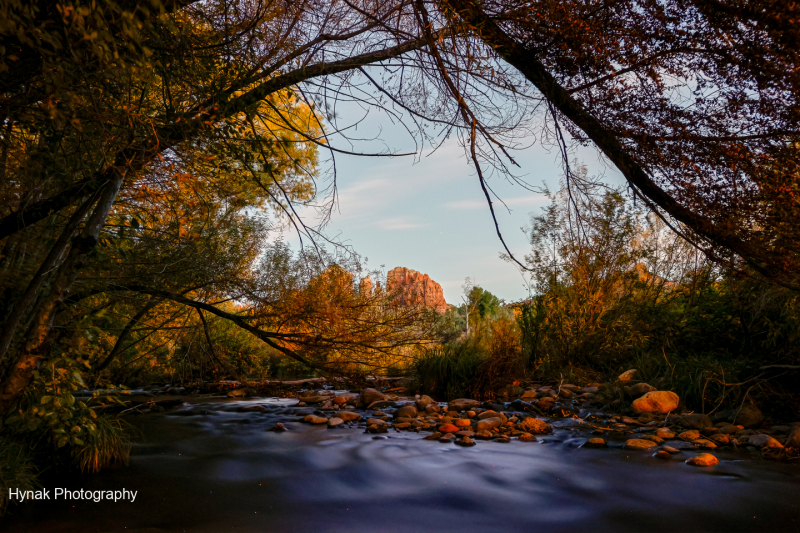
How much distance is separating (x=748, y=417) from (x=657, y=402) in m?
0.92

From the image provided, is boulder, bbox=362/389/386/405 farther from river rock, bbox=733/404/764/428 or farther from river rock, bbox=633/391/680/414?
river rock, bbox=733/404/764/428

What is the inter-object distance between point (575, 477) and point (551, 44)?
3479mm

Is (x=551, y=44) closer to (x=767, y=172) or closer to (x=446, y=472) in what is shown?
(x=767, y=172)

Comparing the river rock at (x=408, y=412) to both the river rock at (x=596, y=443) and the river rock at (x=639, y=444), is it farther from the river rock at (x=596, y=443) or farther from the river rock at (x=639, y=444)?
the river rock at (x=639, y=444)

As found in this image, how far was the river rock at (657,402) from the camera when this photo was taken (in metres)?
6.07

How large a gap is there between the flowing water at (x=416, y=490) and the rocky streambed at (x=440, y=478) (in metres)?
0.02

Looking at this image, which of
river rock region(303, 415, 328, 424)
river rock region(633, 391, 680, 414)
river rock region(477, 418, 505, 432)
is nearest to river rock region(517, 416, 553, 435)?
river rock region(477, 418, 505, 432)

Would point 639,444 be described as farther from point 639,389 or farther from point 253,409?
point 253,409

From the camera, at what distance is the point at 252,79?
11.7 ft

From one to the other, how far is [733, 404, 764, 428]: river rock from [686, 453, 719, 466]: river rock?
1.37m

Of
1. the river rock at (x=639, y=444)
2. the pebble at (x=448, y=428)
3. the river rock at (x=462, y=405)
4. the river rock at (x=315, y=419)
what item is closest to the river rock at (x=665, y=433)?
the river rock at (x=639, y=444)

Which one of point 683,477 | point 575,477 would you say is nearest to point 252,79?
point 575,477

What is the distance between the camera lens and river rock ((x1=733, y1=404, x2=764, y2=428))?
547 centimetres

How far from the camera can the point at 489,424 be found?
5844mm
